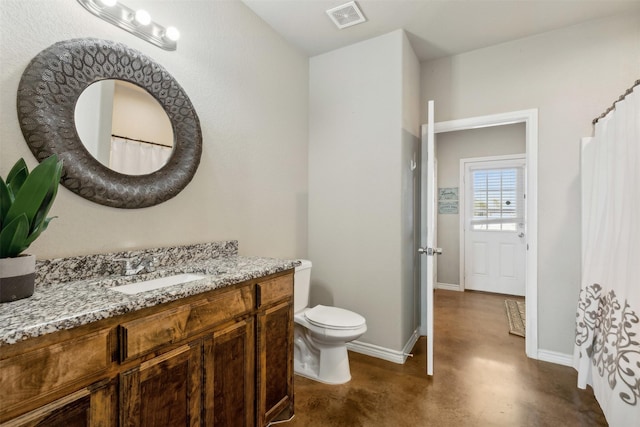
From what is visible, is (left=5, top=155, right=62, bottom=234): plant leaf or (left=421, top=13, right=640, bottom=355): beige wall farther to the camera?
(left=421, top=13, right=640, bottom=355): beige wall

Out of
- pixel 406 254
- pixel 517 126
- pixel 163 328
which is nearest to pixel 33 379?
pixel 163 328

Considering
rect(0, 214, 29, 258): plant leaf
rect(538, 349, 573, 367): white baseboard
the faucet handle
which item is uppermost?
rect(0, 214, 29, 258): plant leaf

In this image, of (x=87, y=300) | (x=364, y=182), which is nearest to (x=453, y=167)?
(x=364, y=182)

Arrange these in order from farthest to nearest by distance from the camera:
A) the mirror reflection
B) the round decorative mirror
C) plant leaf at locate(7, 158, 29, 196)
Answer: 1. the mirror reflection
2. the round decorative mirror
3. plant leaf at locate(7, 158, 29, 196)

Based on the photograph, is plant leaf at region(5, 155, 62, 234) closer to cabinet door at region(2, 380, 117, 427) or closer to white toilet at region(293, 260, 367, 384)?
cabinet door at region(2, 380, 117, 427)

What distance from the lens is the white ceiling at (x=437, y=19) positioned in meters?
2.15

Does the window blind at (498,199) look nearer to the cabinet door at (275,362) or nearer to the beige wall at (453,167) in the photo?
the beige wall at (453,167)

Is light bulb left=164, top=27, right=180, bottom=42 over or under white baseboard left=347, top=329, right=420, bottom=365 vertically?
over

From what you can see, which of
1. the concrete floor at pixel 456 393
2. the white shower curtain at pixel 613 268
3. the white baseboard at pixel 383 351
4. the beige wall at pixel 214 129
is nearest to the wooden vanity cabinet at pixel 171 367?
the concrete floor at pixel 456 393

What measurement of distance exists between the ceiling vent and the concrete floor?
8.66 feet

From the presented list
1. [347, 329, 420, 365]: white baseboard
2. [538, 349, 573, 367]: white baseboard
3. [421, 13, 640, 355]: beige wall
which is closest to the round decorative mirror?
[347, 329, 420, 365]: white baseboard

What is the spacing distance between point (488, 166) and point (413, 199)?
2.29 metres

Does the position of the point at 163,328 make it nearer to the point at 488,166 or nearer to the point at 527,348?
the point at 527,348

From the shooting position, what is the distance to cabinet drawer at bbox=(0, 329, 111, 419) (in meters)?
0.73
